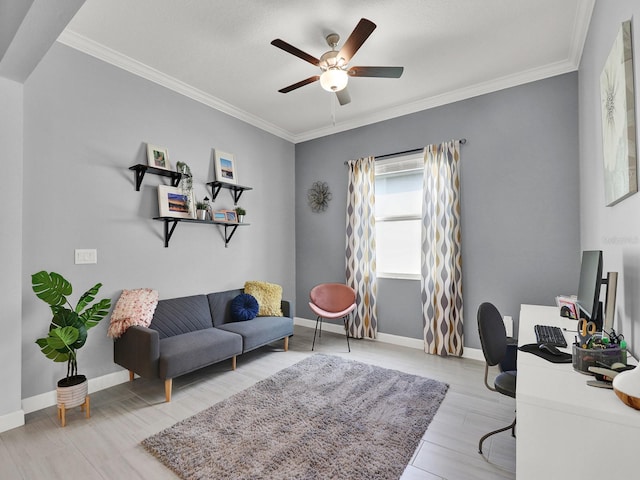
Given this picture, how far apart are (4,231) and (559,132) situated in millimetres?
4718

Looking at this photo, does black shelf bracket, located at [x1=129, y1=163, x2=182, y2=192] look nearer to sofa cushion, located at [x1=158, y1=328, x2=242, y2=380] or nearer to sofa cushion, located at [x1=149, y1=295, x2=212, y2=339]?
sofa cushion, located at [x1=149, y1=295, x2=212, y2=339]

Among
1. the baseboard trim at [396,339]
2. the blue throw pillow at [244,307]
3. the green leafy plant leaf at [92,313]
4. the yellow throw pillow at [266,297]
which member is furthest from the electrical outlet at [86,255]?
the baseboard trim at [396,339]

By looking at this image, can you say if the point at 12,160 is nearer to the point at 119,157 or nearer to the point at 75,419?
the point at 119,157

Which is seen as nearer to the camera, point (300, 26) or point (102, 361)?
point (300, 26)

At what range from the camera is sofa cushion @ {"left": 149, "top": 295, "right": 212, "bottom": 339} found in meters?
2.99

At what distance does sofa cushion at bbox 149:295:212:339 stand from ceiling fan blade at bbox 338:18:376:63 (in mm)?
2755

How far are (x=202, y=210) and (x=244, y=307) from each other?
4.01 feet

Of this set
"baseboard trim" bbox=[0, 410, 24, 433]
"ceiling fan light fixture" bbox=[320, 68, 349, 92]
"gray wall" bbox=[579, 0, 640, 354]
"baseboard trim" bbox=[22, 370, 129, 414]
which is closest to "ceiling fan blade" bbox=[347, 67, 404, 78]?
"ceiling fan light fixture" bbox=[320, 68, 349, 92]

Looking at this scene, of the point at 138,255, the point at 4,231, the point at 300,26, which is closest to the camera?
the point at 4,231

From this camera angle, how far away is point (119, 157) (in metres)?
2.88

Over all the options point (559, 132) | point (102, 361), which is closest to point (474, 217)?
point (559, 132)

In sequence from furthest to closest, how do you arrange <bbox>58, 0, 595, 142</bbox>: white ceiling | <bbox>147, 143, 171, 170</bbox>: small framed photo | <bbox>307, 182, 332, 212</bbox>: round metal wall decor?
<bbox>307, 182, 332, 212</bbox>: round metal wall decor < <bbox>147, 143, 171, 170</bbox>: small framed photo < <bbox>58, 0, 595, 142</bbox>: white ceiling

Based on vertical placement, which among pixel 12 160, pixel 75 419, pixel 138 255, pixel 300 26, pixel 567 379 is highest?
pixel 300 26

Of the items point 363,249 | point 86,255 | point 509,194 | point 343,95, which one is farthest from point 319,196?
point 86,255
